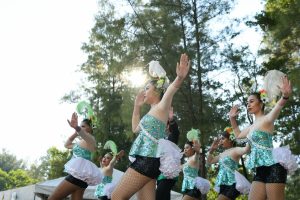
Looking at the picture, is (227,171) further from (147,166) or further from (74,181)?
(147,166)

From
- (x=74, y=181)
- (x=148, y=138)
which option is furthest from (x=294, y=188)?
(x=148, y=138)

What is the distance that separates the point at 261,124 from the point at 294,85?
8.04 meters

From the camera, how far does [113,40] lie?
2061cm

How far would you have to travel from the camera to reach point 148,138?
4.07 metres

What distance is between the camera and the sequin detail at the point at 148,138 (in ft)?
13.2

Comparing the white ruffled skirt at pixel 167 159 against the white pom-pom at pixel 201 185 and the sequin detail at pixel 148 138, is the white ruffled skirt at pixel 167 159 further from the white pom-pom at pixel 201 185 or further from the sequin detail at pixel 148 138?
the white pom-pom at pixel 201 185

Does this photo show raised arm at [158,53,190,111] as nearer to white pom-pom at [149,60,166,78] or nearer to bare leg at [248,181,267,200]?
white pom-pom at [149,60,166,78]

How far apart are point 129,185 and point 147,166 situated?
0.27 metres

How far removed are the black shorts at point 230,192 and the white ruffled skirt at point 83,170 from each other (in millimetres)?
2299

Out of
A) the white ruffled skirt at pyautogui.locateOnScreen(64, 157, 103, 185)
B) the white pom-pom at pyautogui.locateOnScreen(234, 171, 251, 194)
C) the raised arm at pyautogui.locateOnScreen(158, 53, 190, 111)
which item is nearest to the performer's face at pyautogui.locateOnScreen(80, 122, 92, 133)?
the white ruffled skirt at pyautogui.locateOnScreen(64, 157, 103, 185)

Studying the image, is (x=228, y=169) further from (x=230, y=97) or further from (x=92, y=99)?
(x=92, y=99)

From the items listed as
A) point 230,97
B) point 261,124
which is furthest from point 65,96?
point 261,124

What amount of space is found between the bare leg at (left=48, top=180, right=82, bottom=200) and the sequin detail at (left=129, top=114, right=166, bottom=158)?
1711mm

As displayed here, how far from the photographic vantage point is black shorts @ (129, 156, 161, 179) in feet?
12.8
